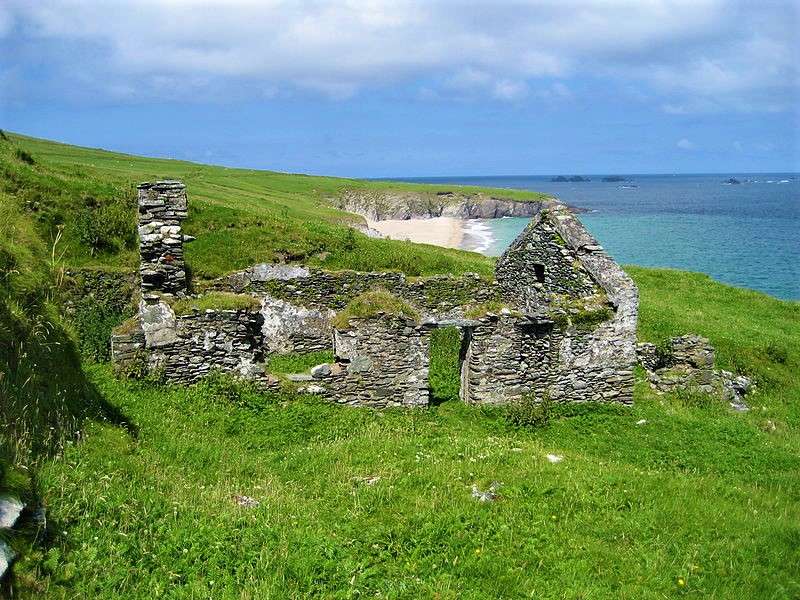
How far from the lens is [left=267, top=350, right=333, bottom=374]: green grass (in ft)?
58.9

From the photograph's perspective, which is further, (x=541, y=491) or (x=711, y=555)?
(x=541, y=491)

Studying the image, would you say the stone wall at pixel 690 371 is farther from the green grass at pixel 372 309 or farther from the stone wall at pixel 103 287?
the stone wall at pixel 103 287

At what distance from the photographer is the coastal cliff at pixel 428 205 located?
12838cm

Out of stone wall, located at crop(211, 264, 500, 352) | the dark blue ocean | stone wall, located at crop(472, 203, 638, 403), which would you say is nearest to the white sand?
the dark blue ocean

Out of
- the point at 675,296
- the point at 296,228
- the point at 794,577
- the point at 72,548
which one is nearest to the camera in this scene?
the point at 72,548

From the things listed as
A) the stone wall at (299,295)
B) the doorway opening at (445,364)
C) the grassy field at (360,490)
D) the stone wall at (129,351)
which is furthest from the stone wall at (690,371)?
the stone wall at (129,351)

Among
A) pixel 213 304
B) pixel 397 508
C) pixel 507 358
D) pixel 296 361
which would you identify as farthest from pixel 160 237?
pixel 397 508

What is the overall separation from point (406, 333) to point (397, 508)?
6583 millimetres

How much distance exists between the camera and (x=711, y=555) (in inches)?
325

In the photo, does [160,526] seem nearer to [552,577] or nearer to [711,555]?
[552,577]

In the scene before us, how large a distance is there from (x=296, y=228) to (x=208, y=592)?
25054mm

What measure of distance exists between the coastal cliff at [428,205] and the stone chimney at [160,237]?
95.5m

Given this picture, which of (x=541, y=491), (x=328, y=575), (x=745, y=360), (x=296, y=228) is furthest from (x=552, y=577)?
(x=296, y=228)

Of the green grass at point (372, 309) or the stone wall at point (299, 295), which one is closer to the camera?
the green grass at point (372, 309)
